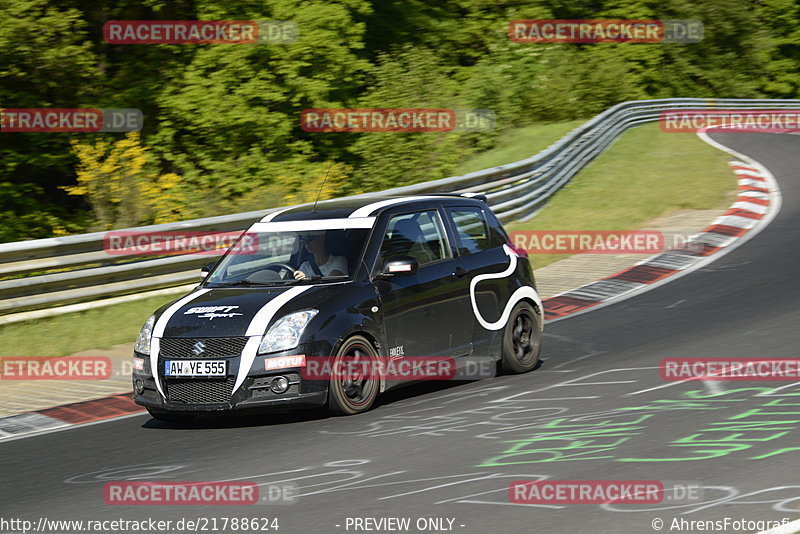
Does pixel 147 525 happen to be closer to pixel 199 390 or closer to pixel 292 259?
pixel 199 390

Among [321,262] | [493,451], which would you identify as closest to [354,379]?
[321,262]

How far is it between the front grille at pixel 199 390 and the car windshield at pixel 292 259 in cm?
111

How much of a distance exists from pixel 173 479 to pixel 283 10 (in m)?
25.2

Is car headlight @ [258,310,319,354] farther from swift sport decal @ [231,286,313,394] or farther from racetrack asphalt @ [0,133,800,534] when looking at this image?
racetrack asphalt @ [0,133,800,534]

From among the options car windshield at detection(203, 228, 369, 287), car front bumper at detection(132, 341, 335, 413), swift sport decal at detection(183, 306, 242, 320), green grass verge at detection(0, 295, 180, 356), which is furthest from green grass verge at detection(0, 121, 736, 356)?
car front bumper at detection(132, 341, 335, 413)

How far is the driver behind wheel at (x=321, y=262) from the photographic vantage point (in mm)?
9172

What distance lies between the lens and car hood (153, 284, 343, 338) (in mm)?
8445

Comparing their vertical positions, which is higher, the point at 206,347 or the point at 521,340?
the point at 206,347

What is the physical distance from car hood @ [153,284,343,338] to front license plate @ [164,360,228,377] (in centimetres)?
21

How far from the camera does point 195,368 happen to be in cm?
846

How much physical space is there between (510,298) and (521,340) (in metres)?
0.45

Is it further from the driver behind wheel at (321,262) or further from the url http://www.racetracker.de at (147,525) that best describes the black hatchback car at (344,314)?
the url http://www.racetracker.de at (147,525)

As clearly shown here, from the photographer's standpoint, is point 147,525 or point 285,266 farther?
point 285,266

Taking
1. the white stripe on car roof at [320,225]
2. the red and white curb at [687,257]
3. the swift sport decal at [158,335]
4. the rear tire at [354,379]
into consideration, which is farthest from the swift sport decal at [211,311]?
the red and white curb at [687,257]
